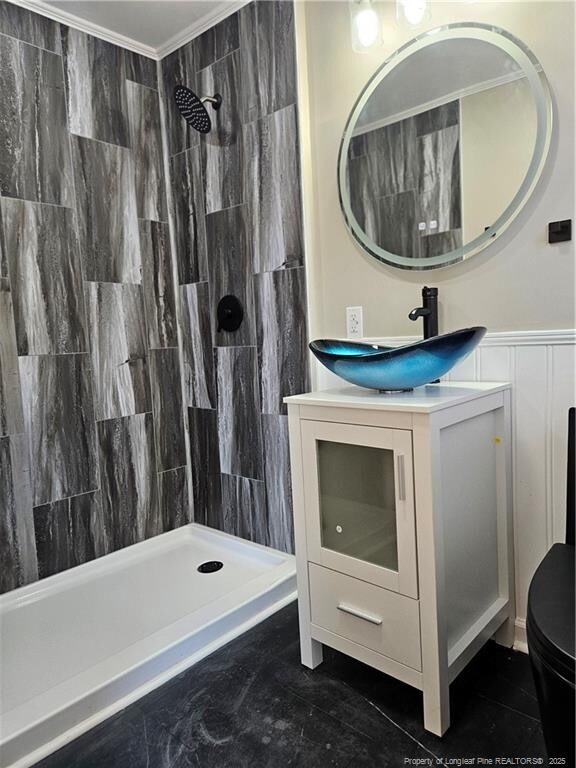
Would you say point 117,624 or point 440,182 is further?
point 117,624

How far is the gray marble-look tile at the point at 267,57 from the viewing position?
6.16 ft

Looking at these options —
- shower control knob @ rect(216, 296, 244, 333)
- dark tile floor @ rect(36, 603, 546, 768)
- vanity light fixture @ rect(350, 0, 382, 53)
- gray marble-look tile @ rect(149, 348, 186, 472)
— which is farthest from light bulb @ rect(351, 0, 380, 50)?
dark tile floor @ rect(36, 603, 546, 768)

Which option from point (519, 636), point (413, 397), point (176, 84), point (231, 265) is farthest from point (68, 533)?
point (176, 84)

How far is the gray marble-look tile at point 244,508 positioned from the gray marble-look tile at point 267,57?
159 cm

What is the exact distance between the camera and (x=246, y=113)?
206 cm

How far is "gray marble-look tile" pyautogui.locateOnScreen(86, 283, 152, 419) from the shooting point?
7.12 feet

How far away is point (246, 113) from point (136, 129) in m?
0.59

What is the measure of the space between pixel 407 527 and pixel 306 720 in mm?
Result: 592

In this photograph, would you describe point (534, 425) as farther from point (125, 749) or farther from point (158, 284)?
point (158, 284)

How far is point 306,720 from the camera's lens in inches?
50.7

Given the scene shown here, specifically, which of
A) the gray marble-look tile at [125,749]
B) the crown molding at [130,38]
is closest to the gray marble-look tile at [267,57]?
the crown molding at [130,38]

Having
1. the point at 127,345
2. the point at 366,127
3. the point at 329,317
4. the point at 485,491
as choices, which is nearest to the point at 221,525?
the point at 127,345

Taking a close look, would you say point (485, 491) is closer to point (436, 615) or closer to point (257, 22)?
point (436, 615)

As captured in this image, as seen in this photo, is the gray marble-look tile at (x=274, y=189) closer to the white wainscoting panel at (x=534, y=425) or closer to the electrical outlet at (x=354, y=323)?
the electrical outlet at (x=354, y=323)
